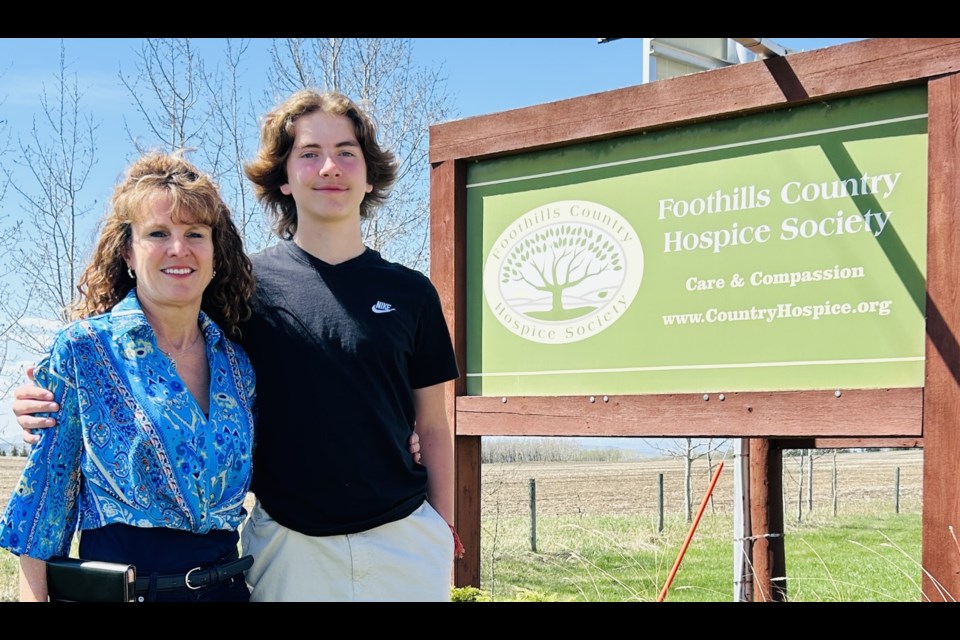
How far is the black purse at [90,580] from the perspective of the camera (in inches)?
80.4

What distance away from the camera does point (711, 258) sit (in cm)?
426

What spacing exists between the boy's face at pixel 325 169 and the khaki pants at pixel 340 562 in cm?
77

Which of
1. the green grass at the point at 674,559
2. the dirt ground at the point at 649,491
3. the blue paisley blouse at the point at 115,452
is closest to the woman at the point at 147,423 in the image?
the blue paisley blouse at the point at 115,452

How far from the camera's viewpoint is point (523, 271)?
4.87 meters

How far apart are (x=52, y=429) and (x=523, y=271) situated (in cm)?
298

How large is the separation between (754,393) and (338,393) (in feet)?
7.01

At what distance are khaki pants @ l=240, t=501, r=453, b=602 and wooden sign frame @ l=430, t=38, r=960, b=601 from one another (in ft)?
6.02

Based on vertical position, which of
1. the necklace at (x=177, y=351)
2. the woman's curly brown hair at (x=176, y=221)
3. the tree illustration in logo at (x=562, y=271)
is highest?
the tree illustration in logo at (x=562, y=271)

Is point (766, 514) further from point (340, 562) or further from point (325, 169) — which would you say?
point (325, 169)

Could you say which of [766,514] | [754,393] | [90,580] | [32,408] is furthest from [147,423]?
[766,514]

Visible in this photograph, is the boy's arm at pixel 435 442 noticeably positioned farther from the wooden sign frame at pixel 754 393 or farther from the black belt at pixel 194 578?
the wooden sign frame at pixel 754 393

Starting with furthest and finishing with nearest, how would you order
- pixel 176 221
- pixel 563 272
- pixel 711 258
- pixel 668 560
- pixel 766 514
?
pixel 668 560 < pixel 766 514 < pixel 563 272 < pixel 711 258 < pixel 176 221

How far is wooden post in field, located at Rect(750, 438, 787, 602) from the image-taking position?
20.8 ft
